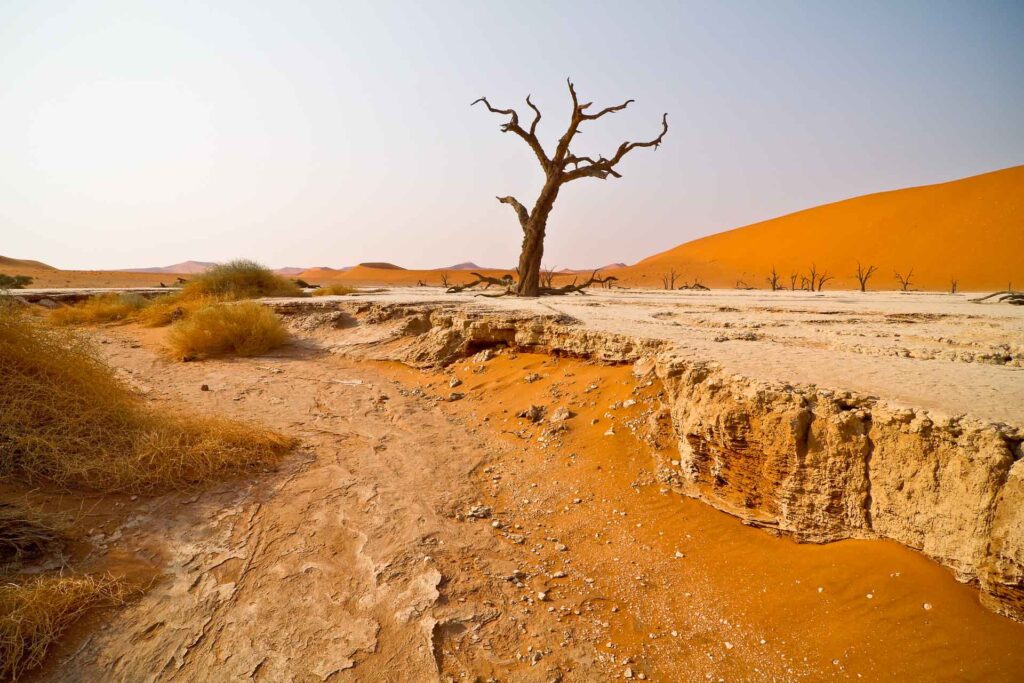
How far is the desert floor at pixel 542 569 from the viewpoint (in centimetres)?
184

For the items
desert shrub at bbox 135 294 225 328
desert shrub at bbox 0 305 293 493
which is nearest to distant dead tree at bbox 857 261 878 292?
desert shrub at bbox 0 305 293 493

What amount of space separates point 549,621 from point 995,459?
1.84 meters

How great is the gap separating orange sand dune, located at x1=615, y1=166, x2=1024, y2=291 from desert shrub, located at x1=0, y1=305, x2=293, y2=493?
36.9 m

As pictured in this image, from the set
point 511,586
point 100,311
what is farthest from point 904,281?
point 100,311

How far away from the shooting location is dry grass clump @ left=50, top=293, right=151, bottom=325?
33.7 ft

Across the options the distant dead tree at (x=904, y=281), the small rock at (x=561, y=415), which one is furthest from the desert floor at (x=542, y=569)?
the distant dead tree at (x=904, y=281)

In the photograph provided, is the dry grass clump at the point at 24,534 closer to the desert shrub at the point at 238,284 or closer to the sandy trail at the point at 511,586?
the sandy trail at the point at 511,586

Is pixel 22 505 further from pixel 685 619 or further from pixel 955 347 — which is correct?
pixel 955 347

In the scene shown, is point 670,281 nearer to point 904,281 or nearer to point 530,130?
point 904,281

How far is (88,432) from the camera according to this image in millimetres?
3166

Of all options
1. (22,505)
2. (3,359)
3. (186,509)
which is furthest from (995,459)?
Result: (3,359)

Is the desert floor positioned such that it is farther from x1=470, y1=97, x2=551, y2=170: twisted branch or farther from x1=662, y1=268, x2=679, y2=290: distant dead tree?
x1=662, y1=268, x2=679, y2=290: distant dead tree

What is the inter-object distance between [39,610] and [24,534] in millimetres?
586

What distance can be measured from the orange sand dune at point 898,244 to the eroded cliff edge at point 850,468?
3482 cm
